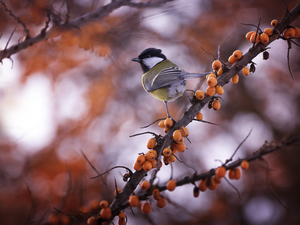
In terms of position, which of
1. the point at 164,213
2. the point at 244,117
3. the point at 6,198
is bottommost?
the point at 164,213

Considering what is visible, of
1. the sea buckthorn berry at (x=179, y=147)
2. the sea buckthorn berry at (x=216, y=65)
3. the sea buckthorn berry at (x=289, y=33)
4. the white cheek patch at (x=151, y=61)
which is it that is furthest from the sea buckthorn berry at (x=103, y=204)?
the sea buckthorn berry at (x=289, y=33)

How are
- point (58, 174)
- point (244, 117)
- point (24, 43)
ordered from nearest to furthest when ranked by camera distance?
point (24, 43) → point (58, 174) → point (244, 117)

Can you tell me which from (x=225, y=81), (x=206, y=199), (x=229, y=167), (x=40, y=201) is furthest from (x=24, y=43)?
(x=206, y=199)

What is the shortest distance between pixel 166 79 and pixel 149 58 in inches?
16.1

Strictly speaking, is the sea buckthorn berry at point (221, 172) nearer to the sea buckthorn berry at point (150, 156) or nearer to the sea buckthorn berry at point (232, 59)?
the sea buckthorn berry at point (150, 156)

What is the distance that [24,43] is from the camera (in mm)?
1490

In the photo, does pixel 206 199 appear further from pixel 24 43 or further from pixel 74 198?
pixel 24 43

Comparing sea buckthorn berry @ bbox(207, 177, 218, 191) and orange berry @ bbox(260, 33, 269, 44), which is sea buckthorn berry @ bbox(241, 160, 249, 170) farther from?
orange berry @ bbox(260, 33, 269, 44)

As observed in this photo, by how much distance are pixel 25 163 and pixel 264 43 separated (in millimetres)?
3682

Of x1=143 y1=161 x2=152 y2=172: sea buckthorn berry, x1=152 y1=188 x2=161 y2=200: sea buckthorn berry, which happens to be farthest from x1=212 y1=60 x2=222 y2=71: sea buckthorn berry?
x1=152 y1=188 x2=161 y2=200: sea buckthorn berry

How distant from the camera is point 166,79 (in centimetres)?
194

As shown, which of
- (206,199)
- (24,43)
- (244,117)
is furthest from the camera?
(244,117)

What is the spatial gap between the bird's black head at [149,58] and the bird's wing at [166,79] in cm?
22

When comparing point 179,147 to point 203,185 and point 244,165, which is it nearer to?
point 203,185
